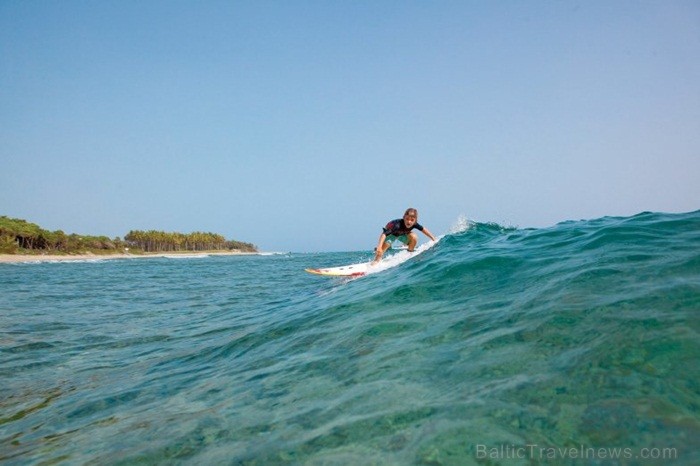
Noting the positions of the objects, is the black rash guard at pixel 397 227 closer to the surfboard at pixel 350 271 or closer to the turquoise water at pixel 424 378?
the surfboard at pixel 350 271

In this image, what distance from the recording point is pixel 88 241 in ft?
347

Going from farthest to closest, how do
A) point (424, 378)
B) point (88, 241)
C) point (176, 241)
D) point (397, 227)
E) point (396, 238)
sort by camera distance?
point (176, 241) → point (88, 241) → point (396, 238) → point (397, 227) → point (424, 378)

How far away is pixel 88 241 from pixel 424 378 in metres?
123

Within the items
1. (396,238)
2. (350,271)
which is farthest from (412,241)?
(350,271)

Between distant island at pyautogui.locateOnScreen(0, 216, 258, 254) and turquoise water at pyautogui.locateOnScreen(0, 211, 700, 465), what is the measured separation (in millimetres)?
95466

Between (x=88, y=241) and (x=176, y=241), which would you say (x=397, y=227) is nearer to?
(x=88, y=241)

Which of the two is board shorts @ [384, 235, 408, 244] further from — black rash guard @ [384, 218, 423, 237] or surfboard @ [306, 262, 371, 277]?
surfboard @ [306, 262, 371, 277]

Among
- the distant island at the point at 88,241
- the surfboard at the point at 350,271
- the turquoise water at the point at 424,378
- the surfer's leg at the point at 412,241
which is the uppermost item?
the distant island at the point at 88,241

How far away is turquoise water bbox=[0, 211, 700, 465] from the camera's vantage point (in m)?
→ 2.82

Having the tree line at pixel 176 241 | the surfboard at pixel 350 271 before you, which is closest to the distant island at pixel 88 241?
the tree line at pixel 176 241

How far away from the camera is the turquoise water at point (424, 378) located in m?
2.82

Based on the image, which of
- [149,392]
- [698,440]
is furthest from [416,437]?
[149,392]

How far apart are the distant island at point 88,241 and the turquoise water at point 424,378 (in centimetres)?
9547

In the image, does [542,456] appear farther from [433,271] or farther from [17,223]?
[17,223]
